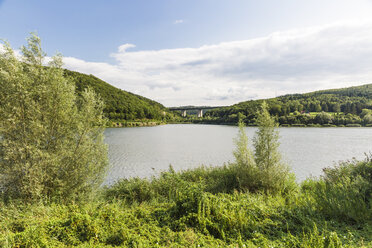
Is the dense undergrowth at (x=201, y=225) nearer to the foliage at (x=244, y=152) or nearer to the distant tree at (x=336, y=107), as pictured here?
the foliage at (x=244, y=152)

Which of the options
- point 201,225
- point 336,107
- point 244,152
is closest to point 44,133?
point 201,225

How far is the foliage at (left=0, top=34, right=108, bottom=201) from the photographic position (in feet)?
23.9

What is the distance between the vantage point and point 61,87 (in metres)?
8.24

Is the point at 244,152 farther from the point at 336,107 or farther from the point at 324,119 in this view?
the point at 336,107

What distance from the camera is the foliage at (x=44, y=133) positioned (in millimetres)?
7295

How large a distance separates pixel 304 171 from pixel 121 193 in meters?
17.7

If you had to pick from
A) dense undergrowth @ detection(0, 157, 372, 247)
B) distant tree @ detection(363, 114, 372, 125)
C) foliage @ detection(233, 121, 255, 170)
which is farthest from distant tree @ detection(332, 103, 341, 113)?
dense undergrowth @ detection(0, 157, 372, 247)

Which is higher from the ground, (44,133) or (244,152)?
(44,133)

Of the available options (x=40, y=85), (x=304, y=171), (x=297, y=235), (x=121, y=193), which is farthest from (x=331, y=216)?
(x=304, y=171)

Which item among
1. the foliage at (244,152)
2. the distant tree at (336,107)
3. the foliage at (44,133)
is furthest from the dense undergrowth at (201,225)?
the distant tree at (336,107)

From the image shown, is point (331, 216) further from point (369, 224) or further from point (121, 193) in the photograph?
point (121, 193)

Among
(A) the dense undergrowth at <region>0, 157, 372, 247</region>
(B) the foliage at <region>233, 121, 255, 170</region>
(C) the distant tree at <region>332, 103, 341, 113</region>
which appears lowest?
(A) the dense undergrowth at <region>0, 157, 372, 247</region>

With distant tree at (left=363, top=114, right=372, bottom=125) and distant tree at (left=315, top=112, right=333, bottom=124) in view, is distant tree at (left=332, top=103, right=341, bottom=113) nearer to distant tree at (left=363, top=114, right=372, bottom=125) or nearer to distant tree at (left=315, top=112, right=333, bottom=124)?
distant tree at (left=363, top=114, right=372, bottom=125)

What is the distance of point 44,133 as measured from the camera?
789 cm
